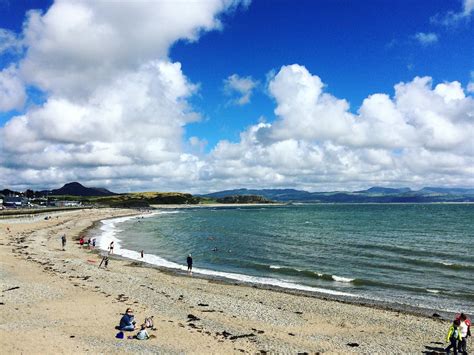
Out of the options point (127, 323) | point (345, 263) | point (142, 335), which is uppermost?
point (127, 323)

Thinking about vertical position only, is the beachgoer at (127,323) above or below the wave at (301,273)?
above

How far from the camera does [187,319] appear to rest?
22344 mm

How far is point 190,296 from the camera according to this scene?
2795 cm

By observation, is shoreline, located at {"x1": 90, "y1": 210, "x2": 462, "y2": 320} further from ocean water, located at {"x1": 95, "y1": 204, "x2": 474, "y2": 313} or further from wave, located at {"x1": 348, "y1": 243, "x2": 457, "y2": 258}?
wave, located at {"x1": 348, "y1": 243, "x2": 457, "y2": 258}

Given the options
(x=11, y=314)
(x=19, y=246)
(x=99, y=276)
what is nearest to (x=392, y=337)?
(x=11, y=314)

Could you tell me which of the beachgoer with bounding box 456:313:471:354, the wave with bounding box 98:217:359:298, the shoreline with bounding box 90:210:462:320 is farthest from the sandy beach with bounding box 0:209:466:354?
the wave with bounding box 98:217:359:298

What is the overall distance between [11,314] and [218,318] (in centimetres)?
1109

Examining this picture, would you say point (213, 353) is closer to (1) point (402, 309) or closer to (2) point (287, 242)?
(1) point (402, 309)

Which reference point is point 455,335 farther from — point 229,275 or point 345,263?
point 345,263

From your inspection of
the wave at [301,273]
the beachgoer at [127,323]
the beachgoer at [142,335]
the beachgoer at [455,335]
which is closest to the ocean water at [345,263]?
the wave at [301,273]

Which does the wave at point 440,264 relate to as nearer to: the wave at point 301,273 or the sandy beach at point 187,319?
the wave at point 301,273

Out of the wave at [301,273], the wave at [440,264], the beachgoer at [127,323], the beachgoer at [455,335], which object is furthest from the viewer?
the wave at [440,264]

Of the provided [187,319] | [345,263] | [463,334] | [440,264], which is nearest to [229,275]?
[345,263]

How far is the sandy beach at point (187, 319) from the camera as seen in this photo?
18047 millimetres
